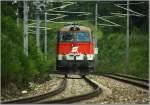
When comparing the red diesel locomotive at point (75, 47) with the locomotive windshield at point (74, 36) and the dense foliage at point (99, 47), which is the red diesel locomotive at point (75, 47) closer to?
the locomotive windshield at point (74, 36)

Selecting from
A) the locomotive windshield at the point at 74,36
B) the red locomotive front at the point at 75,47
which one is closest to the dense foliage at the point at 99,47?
the red locomotive front at the point at 75,47

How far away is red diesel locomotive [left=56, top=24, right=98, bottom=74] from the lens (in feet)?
110

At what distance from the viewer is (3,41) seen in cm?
2002

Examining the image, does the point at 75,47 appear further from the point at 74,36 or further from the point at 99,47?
the point at 99,47

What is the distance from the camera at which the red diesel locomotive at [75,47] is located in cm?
3347

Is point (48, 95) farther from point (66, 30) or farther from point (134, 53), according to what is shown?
point (134, 53)

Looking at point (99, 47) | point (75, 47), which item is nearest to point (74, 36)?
point (75, 47)

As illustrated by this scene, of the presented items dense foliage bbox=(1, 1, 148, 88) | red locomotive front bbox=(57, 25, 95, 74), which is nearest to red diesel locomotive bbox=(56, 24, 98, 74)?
red locomotive front bbox=(57, 25, 95, 74)

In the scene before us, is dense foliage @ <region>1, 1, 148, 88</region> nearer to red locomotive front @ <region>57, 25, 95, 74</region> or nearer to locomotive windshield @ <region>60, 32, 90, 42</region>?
red locomotive front @ <region>57, 25, 95, 74</region>

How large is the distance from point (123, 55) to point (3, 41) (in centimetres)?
3078

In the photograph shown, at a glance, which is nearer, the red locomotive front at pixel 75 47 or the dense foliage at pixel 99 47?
the dense foliage at pixel 99 47

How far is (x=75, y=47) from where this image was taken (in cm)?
3356

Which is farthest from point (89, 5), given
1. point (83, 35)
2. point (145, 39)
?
point (83, 35)

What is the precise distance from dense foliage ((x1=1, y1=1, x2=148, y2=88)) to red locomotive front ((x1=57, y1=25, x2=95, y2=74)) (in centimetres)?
87
